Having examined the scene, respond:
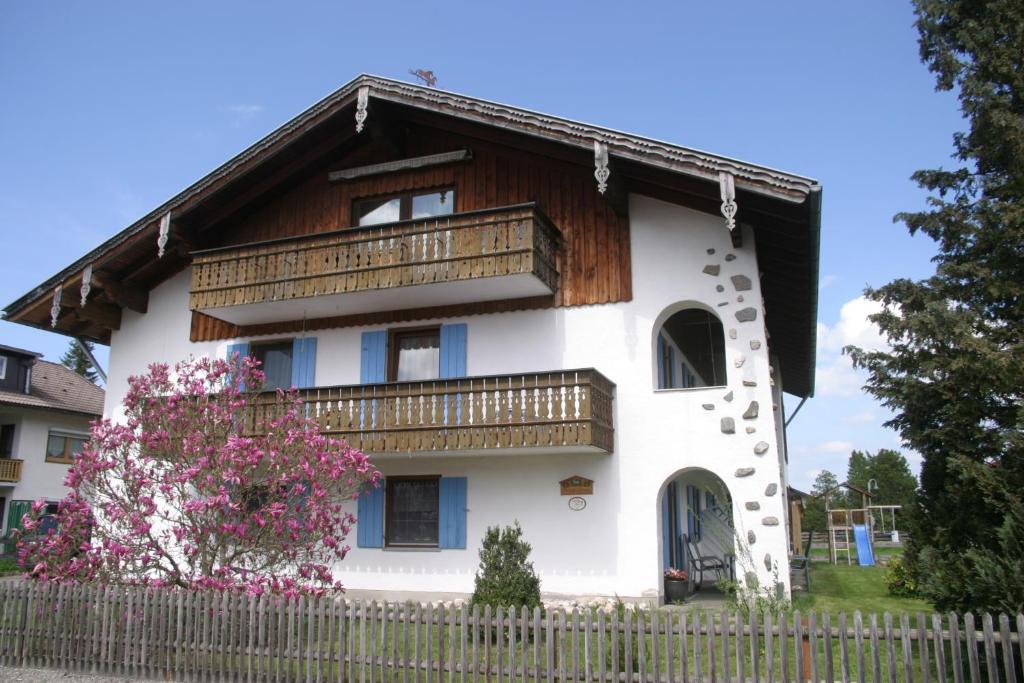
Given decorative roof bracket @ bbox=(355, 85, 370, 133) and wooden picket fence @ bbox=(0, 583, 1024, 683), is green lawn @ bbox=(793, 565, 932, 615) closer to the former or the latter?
wooden picket fence @ bbox=(0, 583, 1024, 683)

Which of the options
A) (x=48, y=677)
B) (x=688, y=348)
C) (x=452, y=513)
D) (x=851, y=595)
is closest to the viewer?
(x=48, y=677)

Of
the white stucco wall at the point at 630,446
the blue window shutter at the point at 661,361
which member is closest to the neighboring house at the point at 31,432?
the white stucco wall at the point at 630,446

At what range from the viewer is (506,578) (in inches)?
420

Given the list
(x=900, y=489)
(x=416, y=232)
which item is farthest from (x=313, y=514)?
(x=900, y=489)

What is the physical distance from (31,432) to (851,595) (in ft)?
96.0

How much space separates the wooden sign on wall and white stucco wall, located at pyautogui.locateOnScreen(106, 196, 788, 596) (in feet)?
0.39

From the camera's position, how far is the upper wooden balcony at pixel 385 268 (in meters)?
14.3

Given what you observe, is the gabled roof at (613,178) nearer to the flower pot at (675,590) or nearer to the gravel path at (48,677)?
the flower pot at (675,590)

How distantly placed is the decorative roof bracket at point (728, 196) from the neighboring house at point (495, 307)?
34 millimetres

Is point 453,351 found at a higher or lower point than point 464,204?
lower

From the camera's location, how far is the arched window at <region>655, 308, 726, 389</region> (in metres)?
17.2

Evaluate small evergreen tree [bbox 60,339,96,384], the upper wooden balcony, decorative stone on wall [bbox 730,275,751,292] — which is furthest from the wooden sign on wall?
small evergreen tree [bbox 60,339,96,384]

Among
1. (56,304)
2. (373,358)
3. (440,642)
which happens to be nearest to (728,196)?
(373,358)

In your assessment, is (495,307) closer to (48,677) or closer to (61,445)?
(48,677)
